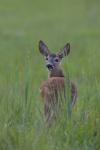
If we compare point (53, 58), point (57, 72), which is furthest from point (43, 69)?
point (57, 72)

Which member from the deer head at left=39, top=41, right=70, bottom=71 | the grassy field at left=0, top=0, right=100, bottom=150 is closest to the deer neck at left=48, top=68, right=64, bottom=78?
the deer head at left=39, top=41, right=70, bottom=71

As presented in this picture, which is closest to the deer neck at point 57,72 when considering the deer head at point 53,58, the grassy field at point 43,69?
the deer head at point 53,58

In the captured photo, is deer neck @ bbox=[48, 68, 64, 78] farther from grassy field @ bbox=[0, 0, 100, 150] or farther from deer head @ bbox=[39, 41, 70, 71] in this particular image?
grassy field @ bbox=[0, 0, 100, 150]

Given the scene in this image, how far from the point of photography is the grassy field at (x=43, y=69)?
6785mm

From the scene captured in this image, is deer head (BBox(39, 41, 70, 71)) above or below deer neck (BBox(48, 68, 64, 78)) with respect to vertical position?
above

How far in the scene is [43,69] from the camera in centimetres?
1467

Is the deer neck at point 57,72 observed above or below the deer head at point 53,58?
below

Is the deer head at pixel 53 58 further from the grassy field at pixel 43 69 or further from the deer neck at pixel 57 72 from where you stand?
the grassy field at pixel 43 69

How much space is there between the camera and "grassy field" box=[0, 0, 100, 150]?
6.79 metres

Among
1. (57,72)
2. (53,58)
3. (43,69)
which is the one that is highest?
(43,69)

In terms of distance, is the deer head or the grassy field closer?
the grassy field

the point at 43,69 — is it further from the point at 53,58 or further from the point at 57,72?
the point at 57,72

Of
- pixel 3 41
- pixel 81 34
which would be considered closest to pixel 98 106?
pixel 3 41

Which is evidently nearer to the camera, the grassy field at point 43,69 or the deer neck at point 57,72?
the grassy field at point 43,69
